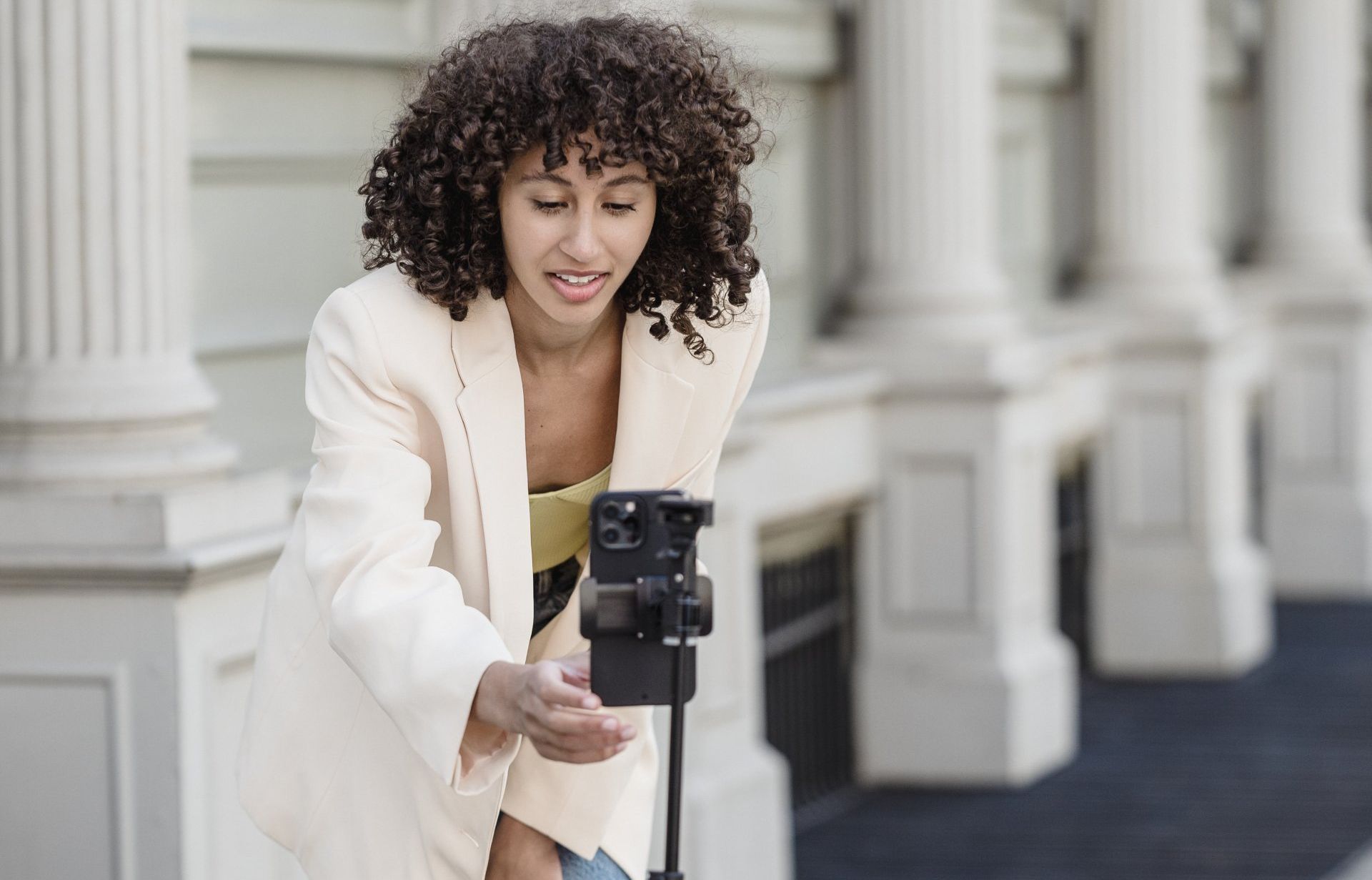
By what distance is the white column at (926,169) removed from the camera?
27.6ft

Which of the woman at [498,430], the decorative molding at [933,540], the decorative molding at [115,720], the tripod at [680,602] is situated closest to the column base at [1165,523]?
the decorative molding at [933,540]

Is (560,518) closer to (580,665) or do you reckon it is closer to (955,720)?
(580,665)

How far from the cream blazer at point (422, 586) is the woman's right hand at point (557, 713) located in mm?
53

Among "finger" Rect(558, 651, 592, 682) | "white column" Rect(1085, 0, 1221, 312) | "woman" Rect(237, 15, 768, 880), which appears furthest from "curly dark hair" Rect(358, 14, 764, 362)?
"white column" Rect(1085, 0, 1221, 312)

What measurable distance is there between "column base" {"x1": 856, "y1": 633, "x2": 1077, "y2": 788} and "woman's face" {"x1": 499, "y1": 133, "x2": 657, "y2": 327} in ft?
19.6

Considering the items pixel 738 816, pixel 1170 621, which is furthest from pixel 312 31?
pixel 1170 621

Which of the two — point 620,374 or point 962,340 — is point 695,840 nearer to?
point 962,340

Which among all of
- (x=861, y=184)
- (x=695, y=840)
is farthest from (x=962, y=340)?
(x=695, y=840)

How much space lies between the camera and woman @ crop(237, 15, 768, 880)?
2.39 meters

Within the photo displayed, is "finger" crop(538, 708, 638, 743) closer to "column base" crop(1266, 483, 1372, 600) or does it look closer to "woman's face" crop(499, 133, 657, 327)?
"woman's face" crop(499, 133, 657, 327)

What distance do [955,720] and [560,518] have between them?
5.80 meters

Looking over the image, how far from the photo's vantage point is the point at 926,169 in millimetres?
8430

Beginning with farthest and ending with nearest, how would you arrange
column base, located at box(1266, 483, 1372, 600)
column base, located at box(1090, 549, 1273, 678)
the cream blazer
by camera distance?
1. column base, located at box(1266, 483, 1372, 600)
2. column base, located at box(1090, 549, 1273, 678)
3. the cream blazer

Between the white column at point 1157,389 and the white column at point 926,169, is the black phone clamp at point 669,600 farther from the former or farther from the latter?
the white column at point 1157,389
